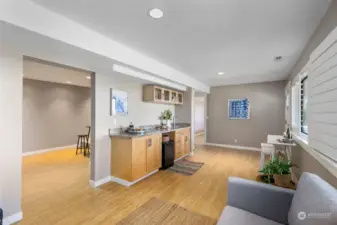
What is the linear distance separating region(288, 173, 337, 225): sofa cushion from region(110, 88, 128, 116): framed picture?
2979 mm

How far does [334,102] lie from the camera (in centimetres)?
136

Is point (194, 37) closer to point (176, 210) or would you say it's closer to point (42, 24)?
point (42, 24)

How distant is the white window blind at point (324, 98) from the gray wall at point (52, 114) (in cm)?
652

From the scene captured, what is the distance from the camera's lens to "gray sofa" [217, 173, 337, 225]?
909mm

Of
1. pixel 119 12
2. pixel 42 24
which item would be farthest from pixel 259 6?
pixel 42 24

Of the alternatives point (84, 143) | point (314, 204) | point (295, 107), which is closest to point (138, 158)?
point (314, 204)

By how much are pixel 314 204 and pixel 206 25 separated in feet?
6.21

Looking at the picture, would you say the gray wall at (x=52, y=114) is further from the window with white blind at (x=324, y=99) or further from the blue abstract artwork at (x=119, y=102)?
the window with white blind at (x=324, y=99)

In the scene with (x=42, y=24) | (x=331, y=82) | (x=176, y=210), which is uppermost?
(x=42, y=24)

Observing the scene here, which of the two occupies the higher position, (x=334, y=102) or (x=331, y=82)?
(x=331, y=82)

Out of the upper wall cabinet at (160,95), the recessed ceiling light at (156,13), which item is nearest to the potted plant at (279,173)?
the recessed ceiling light at (156,13)

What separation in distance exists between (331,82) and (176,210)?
2.21 m

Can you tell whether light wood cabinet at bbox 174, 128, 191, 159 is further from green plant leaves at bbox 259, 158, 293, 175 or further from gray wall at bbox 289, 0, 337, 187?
gray wall at bbox 289, 0, 337, 187

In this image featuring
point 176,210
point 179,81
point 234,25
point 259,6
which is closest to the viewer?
point 259,6
